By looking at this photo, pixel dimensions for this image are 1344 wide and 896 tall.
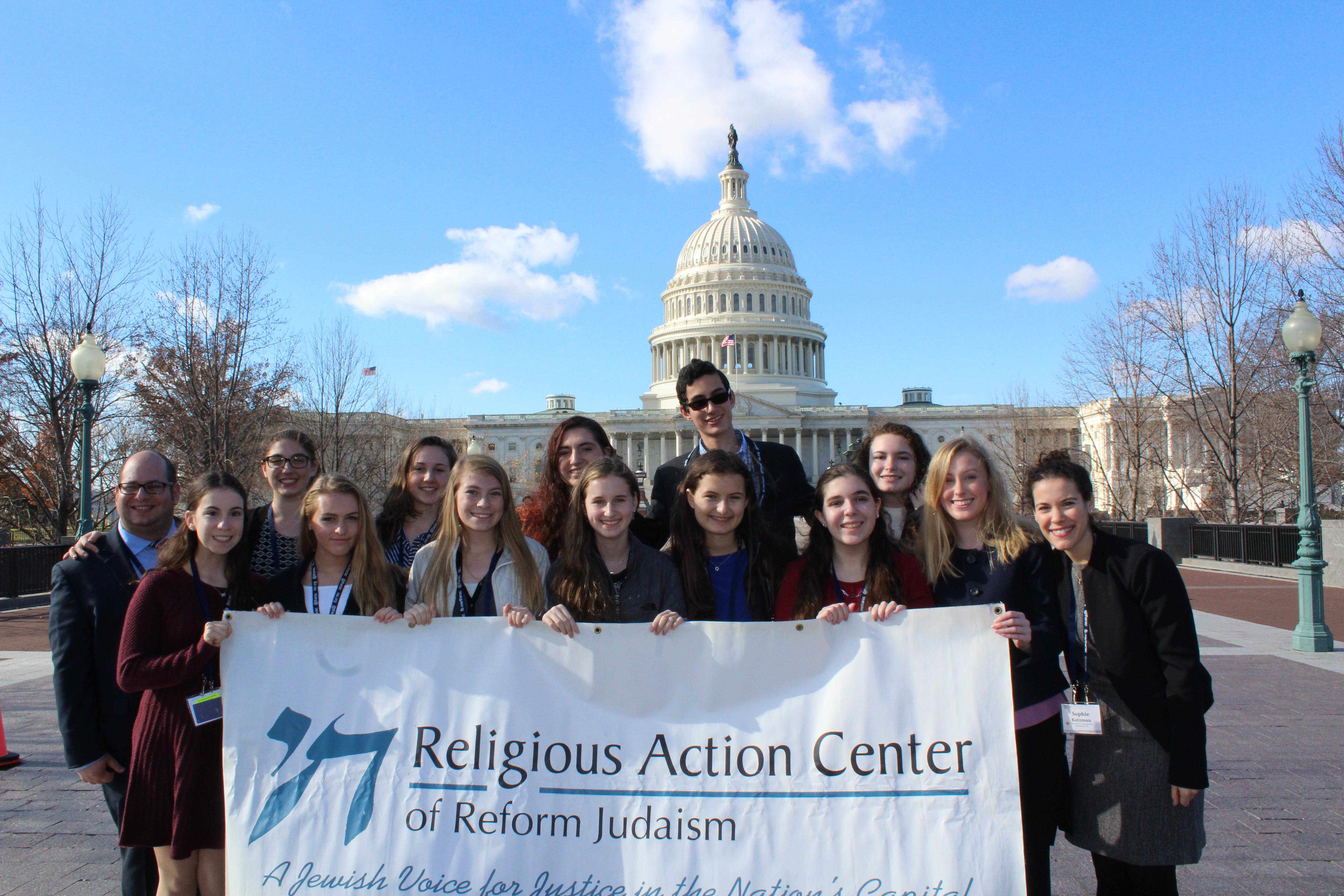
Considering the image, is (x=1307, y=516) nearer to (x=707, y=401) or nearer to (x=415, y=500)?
(x=707, y=401)

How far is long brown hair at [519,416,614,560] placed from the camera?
5.55 m

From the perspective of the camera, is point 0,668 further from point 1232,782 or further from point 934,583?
point 1232,782

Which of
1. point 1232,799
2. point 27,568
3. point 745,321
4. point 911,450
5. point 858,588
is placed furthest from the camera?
point 745,321

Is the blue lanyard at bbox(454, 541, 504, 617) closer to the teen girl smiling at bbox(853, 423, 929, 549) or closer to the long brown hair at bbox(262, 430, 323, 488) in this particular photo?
the long brown hair at bbox(262, 430, 323, 488)

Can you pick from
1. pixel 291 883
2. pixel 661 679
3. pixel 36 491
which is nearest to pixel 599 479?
pixel 661 679

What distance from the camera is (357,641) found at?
4.07 meters

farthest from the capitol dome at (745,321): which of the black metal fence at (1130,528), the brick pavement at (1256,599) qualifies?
the brick pavement at (1256,599)

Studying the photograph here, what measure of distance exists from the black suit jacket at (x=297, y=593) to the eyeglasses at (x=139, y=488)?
2.79 ft

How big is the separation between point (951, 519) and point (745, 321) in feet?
312

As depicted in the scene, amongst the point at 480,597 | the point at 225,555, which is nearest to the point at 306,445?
the point at 225,555

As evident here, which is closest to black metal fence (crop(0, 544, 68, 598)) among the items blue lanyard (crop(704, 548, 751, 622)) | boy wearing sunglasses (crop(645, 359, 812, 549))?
boy wearing sunglasses (crop(645, 359, 812, 549))

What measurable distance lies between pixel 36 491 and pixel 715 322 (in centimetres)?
7749

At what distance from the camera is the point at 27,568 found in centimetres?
2019

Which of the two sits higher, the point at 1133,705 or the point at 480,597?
the point at 480,597
